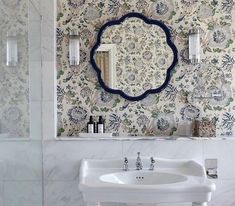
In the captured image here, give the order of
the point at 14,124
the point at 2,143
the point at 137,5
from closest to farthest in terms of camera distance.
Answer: the point at 2,143 < the point at 14,124 < the point at 137,5

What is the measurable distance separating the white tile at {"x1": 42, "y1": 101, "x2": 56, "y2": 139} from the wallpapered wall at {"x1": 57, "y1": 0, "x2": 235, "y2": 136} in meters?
0.11

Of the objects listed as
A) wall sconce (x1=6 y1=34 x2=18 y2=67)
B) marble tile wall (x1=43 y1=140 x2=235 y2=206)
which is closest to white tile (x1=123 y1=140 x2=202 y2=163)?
marble tile wall (x1=43 y1=140 x2=235 y2=206)

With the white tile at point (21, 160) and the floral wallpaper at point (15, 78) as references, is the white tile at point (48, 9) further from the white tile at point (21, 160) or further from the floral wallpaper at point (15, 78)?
the white tile at point (21, 160)

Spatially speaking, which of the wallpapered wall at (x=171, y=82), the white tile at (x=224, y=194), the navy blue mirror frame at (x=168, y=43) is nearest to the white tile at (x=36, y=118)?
the wallpapered wall at (x=171, y=82)

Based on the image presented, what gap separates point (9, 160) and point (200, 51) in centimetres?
154

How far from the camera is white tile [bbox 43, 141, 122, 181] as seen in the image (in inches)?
104

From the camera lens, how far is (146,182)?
245 cm

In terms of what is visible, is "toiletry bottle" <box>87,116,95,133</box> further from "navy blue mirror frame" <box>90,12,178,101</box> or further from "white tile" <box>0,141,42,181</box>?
"white tile" <box>0,141,42,181</box>

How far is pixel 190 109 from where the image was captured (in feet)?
9.13

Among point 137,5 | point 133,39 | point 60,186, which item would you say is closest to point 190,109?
point 133,39

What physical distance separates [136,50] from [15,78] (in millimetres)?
950

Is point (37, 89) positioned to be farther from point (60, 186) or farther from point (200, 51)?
point (200, 51)

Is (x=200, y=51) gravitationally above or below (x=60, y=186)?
above

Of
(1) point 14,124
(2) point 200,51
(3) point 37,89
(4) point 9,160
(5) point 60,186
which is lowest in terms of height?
(5) point 60,186
